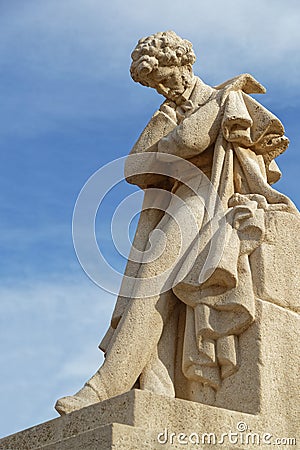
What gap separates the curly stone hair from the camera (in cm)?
684

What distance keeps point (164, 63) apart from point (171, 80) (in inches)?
5.4

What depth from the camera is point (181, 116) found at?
691 centimetres

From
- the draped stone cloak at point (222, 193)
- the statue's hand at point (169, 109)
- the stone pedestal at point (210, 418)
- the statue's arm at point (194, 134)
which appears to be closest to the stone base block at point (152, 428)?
the stone pedestal at point (210, 418)

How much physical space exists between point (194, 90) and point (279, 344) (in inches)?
85.4

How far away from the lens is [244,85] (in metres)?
7.01

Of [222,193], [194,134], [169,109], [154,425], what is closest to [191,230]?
[222,193]

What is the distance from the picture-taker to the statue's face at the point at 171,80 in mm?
6898

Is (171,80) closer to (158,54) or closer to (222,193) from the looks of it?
(158,54)

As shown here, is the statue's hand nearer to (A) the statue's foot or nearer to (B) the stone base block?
(A) the statue's foot

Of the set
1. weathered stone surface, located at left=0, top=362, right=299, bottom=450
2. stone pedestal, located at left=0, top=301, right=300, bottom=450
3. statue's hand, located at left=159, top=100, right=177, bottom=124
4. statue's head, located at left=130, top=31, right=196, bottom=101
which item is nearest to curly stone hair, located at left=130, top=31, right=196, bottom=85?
statue's head, located at left=130, top=31, right=196, bottom=101

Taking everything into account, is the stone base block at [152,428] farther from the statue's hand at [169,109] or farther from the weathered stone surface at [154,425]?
the statue's hand at [169,109]

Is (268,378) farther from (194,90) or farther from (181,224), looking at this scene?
(194,90)

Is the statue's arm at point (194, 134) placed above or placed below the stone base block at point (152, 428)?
above

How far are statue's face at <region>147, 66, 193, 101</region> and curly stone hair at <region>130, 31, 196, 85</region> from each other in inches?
1.5
